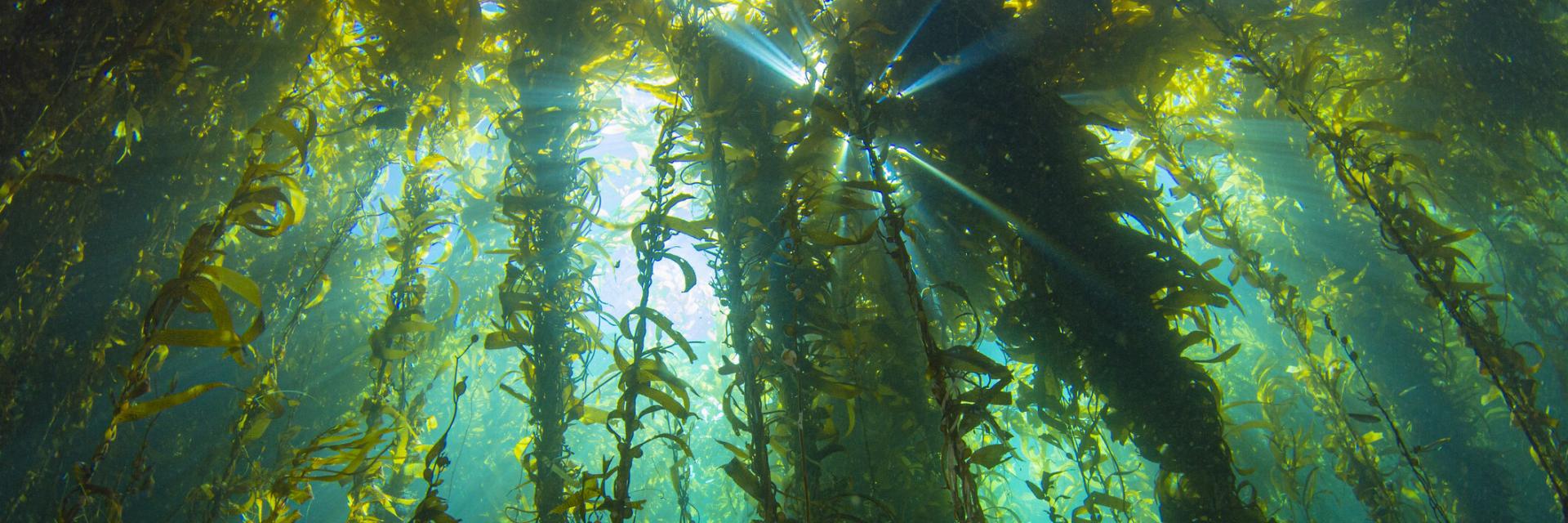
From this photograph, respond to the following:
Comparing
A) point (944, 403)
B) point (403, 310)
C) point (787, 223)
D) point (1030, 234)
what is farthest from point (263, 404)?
point (1030, 234)

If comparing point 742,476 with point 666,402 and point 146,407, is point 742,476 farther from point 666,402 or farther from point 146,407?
point 146,407

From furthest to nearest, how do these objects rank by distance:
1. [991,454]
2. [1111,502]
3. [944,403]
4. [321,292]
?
[321,292], [1111,502], [991,454], [944,403]

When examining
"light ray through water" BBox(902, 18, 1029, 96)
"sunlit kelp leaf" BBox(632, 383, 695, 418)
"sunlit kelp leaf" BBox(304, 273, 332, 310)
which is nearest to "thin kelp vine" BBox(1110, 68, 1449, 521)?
"light ray through water" BBox(902, 18, 1029, 96)

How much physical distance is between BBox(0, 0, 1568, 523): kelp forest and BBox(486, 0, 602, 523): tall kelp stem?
0.02 m

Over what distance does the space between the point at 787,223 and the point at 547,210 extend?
1476 mm

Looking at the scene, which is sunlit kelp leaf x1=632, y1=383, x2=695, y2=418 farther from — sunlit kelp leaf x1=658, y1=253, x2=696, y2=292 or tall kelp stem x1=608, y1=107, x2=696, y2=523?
sunlit kelp leaf x1=658, y1=253, x2=696, y2=292

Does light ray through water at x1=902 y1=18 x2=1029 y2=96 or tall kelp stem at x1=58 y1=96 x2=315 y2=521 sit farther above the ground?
light ray through water at x1=902 y1=18 x2=1029 y2=96

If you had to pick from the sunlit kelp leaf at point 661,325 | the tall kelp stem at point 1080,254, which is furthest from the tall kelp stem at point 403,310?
the tall kelp stem at point 1080,254

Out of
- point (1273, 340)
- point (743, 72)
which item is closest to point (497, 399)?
point (743, 72)

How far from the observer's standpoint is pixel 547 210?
→ 9.12 ft

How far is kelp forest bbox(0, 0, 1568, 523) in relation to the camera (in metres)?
1.83

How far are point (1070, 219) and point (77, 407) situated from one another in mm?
4335

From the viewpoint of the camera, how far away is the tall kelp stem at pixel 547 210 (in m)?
2.45

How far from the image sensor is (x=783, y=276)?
7.65 feet
